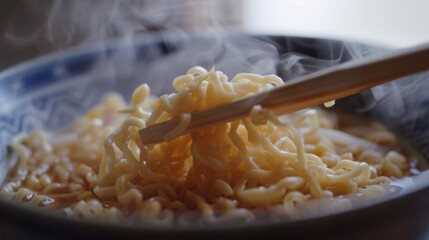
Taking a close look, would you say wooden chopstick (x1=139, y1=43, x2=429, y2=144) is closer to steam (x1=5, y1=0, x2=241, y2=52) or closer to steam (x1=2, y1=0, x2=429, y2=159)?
steam (x1=2, y1=0, x2=429, y2=159)

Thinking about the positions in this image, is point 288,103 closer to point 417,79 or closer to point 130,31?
point 417,79

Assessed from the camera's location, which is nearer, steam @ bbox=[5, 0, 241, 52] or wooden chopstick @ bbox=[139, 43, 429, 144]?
wooden chopstick @ bbox=[139, 43, 429, 144]

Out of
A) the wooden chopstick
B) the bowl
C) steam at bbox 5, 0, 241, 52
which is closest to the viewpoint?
the wooden chopstick

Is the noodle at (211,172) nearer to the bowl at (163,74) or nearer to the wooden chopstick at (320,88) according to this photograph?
the wooden chopstick at (320,88)

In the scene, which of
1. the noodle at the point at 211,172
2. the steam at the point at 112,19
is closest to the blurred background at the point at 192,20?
the steam at the point at 112,19

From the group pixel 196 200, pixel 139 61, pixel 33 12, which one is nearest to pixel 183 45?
pixel 139 61

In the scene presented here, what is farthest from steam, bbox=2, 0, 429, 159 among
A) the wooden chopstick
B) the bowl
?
the wooden chopstick
